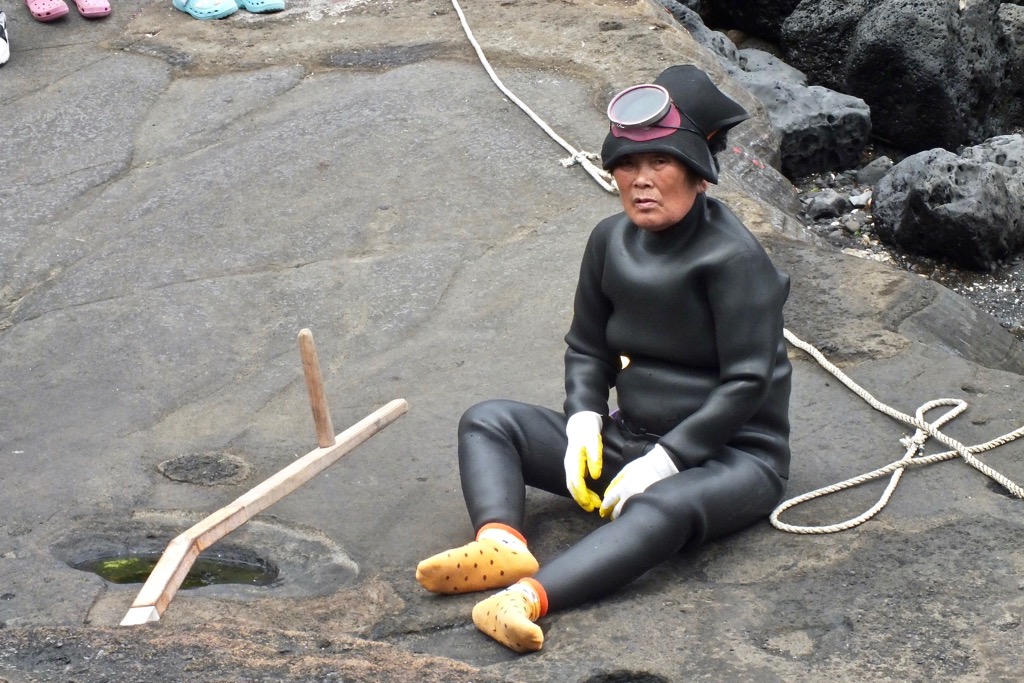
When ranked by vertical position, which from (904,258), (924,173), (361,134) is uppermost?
(361,134)

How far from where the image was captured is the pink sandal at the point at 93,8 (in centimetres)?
733

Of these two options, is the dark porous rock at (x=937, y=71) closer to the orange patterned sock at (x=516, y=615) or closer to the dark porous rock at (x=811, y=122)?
the dark porous rock at (x=811, y=122)

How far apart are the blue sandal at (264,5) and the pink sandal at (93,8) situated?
0.81 m

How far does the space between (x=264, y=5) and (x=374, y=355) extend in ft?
12.5

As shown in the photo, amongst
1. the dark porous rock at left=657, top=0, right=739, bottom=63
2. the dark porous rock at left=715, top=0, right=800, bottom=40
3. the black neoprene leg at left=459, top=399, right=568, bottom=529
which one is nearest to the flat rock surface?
the black neoprene leg at left=459, top=399, right=568, bottom=529

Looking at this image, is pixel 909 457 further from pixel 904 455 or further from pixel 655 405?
pixel 655 405

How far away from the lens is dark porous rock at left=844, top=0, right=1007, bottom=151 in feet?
26.9

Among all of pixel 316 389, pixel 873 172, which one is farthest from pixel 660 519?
pixel 873 172

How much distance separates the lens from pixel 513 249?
4.90 meters

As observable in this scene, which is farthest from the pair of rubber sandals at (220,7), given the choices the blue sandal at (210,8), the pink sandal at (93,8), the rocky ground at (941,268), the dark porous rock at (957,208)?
the dark porous rock at (957,208)

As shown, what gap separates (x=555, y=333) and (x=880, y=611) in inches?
70.6

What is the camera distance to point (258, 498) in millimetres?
3145

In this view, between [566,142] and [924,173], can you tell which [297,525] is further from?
[924,173]

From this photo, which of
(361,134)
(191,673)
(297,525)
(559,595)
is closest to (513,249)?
(361,134)
